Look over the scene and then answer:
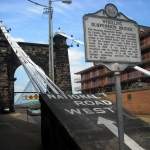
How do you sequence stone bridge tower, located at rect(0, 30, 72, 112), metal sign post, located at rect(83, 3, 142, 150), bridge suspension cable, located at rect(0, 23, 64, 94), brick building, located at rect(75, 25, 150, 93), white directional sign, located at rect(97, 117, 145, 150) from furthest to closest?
brick building, located at rect(75, 25, 150, 93) → stone bridge tower, located at rect(0, 30, 72, 112) → bridge suspension cable, located at rect(0, 23, 64, 94) → white directional sign, located at rect(97, 117, 145, 150) → metal sign post, located at rect(83, 3, 142, 150)

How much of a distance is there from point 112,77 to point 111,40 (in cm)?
4020

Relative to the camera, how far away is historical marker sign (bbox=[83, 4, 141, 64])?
361cm

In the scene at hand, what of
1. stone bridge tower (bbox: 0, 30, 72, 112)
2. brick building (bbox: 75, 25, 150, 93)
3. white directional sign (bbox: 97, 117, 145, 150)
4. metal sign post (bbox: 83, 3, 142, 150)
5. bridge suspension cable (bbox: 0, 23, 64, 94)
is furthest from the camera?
brick building (bbox: 75, 25, 150, 93)

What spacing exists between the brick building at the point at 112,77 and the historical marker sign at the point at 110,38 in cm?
2179

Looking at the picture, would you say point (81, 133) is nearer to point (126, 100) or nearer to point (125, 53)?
point (125, 53)

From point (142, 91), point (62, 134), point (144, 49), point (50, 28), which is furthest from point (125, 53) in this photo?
point (144, 49)

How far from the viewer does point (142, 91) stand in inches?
896

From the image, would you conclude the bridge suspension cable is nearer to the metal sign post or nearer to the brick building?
the metal sign post

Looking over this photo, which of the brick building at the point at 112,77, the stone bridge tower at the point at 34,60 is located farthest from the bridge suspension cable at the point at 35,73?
the brick building at the point at 112,77

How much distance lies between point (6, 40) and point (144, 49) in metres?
20.5

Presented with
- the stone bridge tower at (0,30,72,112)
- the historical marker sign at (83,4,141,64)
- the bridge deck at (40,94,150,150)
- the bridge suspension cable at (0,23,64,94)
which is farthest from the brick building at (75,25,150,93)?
the historical marker sign at (83,4,141,64)

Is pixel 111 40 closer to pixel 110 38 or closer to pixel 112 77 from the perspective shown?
pixel 110 38

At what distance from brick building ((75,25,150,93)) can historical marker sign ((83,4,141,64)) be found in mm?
21792

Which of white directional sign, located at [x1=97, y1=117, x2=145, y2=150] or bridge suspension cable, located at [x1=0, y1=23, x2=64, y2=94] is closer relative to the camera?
white directional sign, located at [x1=97, y1=117, x2=145, y2=150]
